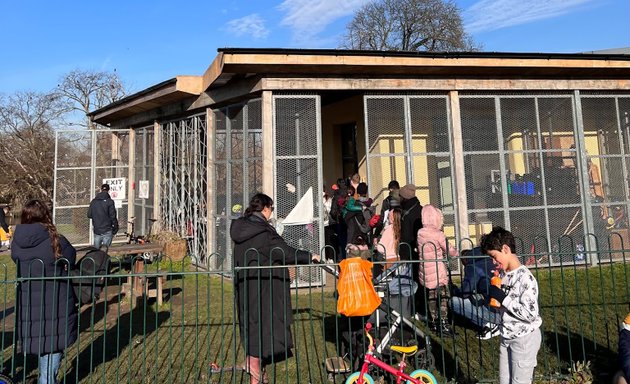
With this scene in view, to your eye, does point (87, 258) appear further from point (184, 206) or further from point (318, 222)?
point (184, 206)

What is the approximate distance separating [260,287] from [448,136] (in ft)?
20.8

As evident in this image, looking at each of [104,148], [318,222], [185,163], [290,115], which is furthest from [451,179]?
[104,148]

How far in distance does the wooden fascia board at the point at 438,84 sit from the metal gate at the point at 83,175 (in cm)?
719

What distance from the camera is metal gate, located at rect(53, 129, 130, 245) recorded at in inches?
469

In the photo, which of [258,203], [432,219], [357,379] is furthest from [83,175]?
[357,379]

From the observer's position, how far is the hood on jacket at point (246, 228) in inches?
144

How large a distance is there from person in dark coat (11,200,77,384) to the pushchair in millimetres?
2354

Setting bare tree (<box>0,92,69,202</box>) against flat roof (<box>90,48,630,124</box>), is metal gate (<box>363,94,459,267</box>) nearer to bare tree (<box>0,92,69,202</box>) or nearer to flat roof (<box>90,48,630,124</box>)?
flat roof (<box>90,48,630,124</box>)

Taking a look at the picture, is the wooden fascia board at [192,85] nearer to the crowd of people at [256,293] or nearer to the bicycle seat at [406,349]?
the crowd of people at [256,293]

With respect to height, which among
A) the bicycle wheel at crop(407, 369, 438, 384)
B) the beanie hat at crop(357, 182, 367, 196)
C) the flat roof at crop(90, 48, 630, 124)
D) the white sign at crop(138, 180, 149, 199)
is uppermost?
the flat roof at crop(90, 48, 630, 124)

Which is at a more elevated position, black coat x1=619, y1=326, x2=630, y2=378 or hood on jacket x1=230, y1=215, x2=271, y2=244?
hood on jacket x1=230, y1=215, x2=271, y2=244

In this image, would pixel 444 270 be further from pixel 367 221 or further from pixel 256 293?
pixel 256 293

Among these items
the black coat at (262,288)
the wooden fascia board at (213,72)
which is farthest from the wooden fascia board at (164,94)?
the black coat at (262,288)

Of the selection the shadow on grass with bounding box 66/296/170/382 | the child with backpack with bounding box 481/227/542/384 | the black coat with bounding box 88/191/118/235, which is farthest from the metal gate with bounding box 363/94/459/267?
the black coat with bounding box 88/191/118/235
